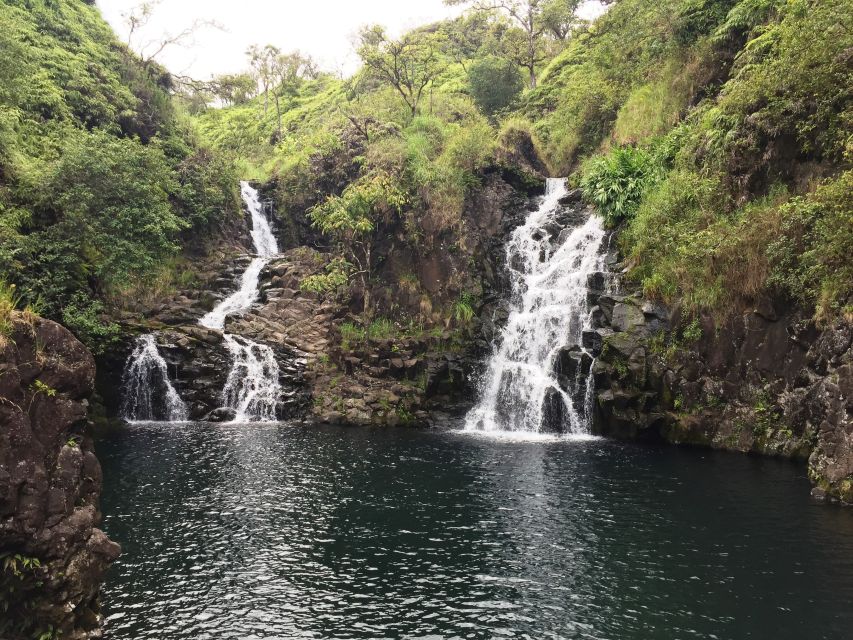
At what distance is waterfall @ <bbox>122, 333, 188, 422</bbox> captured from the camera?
3328 cm

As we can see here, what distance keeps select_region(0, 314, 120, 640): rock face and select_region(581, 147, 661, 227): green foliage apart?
30.2 meters

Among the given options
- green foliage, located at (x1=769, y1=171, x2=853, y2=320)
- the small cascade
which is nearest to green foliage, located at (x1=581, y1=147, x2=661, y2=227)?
green foliage, located at (x1=769, y1=171, x2=853, y2=320)

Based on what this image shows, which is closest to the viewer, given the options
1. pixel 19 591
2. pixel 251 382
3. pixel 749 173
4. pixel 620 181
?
pixel 19 591

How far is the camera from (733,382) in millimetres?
24922

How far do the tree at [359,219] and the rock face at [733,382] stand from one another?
16.1 m

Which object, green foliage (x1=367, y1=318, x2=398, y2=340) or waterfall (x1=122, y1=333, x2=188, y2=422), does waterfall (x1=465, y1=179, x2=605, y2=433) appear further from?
waterfall (x1=122, y1=333, x2=188, y2=422)

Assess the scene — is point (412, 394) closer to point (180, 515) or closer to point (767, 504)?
point (180, 515)

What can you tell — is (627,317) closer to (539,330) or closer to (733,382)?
(733,382)

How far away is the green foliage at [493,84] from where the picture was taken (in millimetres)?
56156

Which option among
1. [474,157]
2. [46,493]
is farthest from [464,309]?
[46,493]

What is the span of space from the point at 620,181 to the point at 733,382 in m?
14.7

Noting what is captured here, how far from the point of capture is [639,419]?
1057 inches

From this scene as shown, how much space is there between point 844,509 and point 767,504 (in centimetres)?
209

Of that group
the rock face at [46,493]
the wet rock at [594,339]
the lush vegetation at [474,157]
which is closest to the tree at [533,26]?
the lush vegetation at [474,157]
